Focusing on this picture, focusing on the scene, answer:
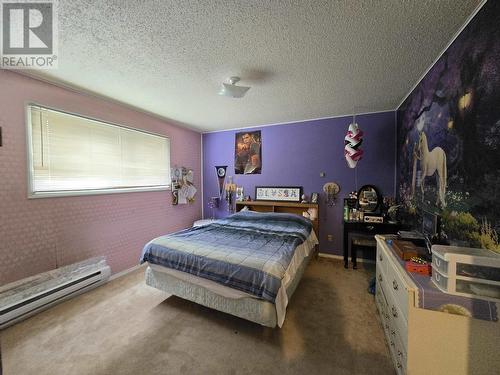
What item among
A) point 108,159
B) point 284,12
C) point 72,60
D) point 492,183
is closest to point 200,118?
point 108,159

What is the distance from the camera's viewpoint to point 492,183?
3.93 feet

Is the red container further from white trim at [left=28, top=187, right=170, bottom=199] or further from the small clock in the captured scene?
the small clock

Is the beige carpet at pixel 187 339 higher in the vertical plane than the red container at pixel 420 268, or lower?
lower

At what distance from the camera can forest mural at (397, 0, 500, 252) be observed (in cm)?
120

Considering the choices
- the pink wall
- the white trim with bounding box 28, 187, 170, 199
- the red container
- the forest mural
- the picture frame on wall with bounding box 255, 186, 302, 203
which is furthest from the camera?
the picture frame on wall with bounding box 255, 186, 302, 203

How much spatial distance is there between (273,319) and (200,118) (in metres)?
3.21

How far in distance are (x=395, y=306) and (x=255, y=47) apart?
231cm

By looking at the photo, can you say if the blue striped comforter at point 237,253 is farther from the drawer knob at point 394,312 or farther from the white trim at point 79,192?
the white trim at point 79,192

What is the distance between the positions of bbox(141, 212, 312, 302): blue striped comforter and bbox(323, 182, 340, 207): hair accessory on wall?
0.75 metres

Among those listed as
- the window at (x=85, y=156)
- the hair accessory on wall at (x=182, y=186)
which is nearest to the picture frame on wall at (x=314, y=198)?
the hair accessory on wall at (x=182, y=186)

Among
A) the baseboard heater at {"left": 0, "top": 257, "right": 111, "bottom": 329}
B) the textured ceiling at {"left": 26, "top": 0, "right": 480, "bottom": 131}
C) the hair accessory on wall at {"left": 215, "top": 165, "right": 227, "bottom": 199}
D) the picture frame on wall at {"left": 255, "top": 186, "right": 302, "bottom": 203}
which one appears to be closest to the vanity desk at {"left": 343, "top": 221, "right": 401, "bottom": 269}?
the picture frame on wall at {"left": 255, "top": 186, "right": 302, "bottom": 203}

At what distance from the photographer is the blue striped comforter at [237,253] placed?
171 cm

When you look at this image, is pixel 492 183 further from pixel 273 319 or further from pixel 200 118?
pixel 200 118

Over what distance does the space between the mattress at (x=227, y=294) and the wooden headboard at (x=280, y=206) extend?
3.95 feet
